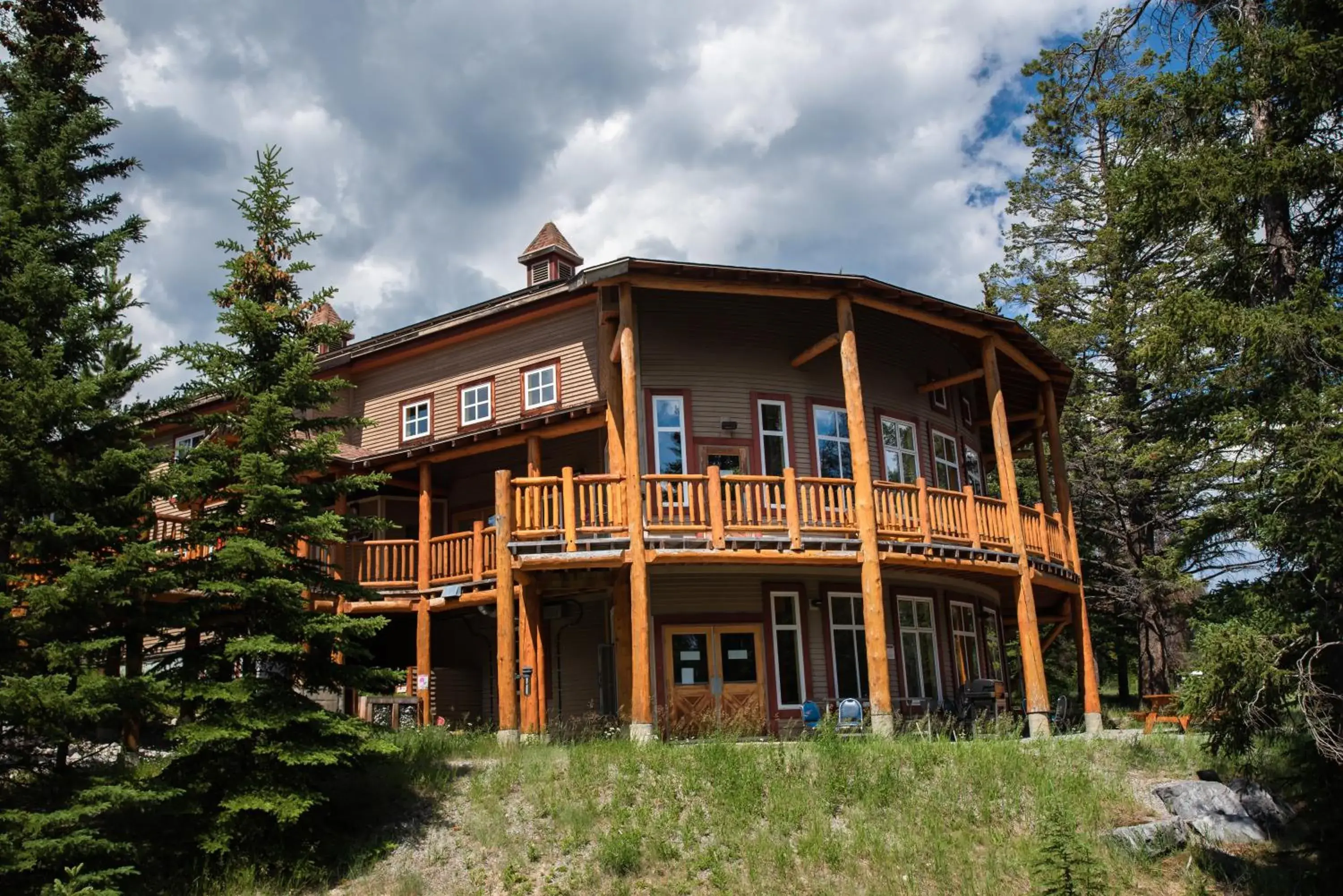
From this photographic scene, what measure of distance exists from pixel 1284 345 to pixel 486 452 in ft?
49.8

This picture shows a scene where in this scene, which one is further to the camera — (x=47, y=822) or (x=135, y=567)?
(x=135, y=567)

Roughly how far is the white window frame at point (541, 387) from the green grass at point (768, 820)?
9013 mm

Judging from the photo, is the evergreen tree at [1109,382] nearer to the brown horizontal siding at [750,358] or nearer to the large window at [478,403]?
the brown horizontal siding at [750,358]

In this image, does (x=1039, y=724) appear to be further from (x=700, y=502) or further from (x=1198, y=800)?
(x=700, y=502)

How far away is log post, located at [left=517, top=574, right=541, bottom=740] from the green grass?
8.85 ft

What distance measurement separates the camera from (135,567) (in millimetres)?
12219

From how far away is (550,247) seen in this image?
26.4 m

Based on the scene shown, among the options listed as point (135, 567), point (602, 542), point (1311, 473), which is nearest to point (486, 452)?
point (602, 542)

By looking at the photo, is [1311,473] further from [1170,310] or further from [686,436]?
[686,436]

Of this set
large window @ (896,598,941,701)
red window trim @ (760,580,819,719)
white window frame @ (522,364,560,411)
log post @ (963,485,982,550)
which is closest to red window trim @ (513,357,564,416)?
white window frame @ (522,364,560,411)

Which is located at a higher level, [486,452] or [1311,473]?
[486,452]

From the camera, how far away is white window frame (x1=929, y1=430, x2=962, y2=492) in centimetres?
2405

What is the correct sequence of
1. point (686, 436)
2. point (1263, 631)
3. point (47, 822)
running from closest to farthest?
point (47, 822), point (1263, 631), point (686, 436)

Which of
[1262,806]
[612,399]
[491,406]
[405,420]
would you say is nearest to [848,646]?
[612,399]
